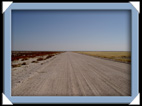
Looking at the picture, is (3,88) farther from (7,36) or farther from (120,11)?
(120,11)

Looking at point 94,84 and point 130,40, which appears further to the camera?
point 94,84

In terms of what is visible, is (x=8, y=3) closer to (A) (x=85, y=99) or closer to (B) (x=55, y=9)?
(B) (x=55, y=9)

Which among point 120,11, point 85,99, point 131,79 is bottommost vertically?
point 85,99

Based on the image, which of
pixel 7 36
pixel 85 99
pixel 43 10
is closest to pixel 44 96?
pixel 85 99

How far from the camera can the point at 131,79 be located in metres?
9.57

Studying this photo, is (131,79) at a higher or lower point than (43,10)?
lower

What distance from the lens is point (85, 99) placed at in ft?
30.6

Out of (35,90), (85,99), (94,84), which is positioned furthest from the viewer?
(94,84)

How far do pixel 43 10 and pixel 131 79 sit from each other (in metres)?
4.81

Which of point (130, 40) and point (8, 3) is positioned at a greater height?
point (8, 3)

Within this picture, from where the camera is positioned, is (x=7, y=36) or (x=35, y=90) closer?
(x=7, y=36)

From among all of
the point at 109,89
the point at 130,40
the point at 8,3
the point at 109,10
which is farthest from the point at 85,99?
the point at 8,3

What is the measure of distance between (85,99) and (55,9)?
397 centimetres

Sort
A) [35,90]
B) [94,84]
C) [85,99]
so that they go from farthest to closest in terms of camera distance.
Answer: [94,84]
[35,90]
[85,99]
